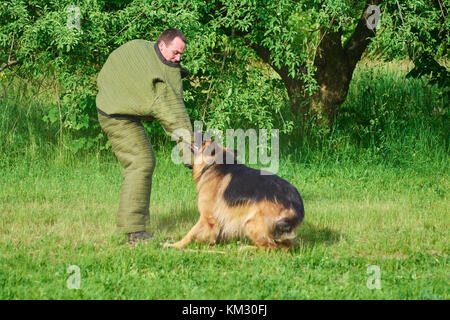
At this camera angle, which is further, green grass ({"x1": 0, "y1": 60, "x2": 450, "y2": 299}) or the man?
the man

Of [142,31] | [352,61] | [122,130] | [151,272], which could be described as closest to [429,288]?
[151,272]

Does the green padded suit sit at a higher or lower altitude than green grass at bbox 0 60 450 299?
higher

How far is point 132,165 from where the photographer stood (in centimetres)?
572

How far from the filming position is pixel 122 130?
18.5 ft

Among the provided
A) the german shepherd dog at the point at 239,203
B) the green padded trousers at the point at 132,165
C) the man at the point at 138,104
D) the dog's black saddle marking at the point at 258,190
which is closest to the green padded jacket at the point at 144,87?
the man at the point at 138,104

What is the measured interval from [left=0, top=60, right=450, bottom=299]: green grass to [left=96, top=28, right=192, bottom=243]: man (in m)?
0.34

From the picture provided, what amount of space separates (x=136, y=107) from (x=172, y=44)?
2.06ft

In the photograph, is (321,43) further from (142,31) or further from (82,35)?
(82,35)

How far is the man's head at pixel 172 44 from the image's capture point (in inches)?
213

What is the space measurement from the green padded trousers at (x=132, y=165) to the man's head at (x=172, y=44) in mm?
693

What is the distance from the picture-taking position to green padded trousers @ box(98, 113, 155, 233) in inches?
223

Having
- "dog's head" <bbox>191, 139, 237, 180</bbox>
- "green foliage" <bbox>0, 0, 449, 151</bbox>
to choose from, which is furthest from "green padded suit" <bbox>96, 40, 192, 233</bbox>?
"green foliage" <bbox>0, 0, 449, 151</bbox>

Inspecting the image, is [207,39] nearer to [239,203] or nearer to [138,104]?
[138,104]

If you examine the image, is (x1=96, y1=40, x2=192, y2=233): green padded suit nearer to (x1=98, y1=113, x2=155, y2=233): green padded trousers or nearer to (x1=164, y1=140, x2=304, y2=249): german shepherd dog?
(x1=98, y1=113, x2=155, y2=233): green padded trousers
